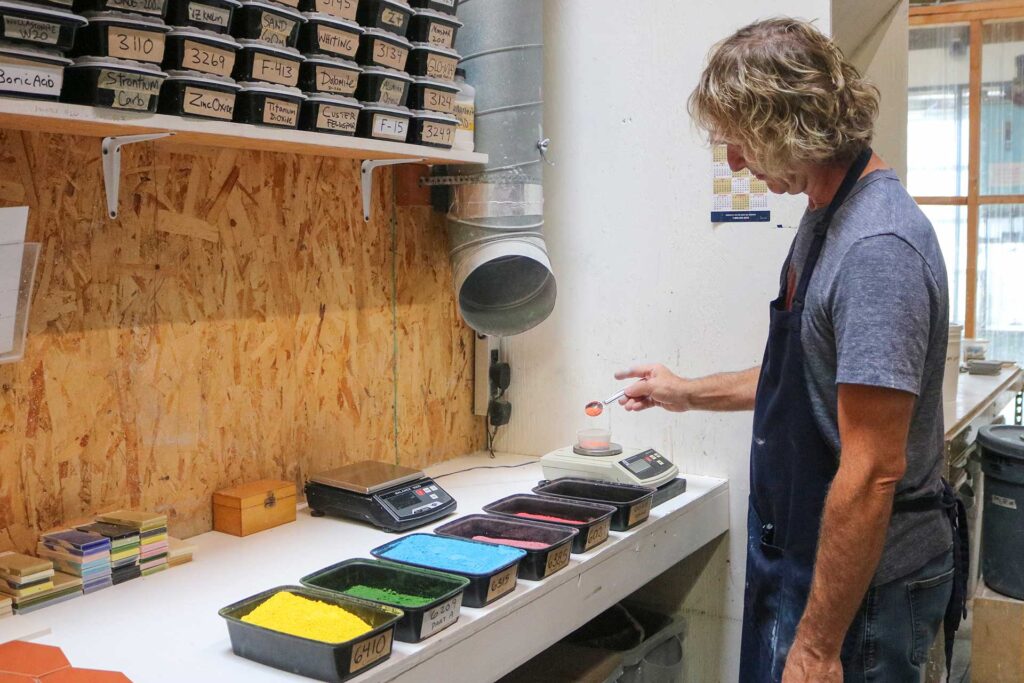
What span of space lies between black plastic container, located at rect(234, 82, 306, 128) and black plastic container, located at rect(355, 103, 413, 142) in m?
0.20

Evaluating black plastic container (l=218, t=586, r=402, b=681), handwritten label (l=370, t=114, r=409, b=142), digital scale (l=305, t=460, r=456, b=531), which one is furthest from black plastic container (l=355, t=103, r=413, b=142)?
black plastic container (l=218, t=586, r=402, b=681)

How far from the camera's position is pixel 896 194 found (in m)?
1.47

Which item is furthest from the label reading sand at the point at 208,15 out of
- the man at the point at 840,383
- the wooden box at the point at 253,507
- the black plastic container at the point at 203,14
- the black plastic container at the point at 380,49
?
the wooden box at the point at 253,507

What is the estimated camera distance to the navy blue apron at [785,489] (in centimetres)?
154

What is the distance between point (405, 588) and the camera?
1.58 metres

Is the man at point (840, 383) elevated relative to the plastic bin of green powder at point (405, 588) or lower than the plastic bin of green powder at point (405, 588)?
elevated

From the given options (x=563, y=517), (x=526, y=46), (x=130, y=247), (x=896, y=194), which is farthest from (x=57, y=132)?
(x=896, y=194)

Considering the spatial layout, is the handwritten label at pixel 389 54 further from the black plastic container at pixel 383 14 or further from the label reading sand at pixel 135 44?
the label reading sand at pixel 135 44

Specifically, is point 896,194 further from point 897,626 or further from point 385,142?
point 385,142

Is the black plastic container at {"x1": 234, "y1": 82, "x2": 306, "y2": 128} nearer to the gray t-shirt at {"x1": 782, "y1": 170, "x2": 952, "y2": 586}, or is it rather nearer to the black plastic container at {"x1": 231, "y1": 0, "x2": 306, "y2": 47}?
the black plastic container at {"x1": 231, "y1": 0, "x2": 306, "y2": 47}

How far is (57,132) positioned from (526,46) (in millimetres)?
1088

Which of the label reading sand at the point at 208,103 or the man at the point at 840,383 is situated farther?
the label reading sand at the point at 208,103

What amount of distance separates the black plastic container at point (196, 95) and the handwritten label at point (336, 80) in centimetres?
21

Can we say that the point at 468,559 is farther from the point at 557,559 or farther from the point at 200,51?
the point at 200,51
